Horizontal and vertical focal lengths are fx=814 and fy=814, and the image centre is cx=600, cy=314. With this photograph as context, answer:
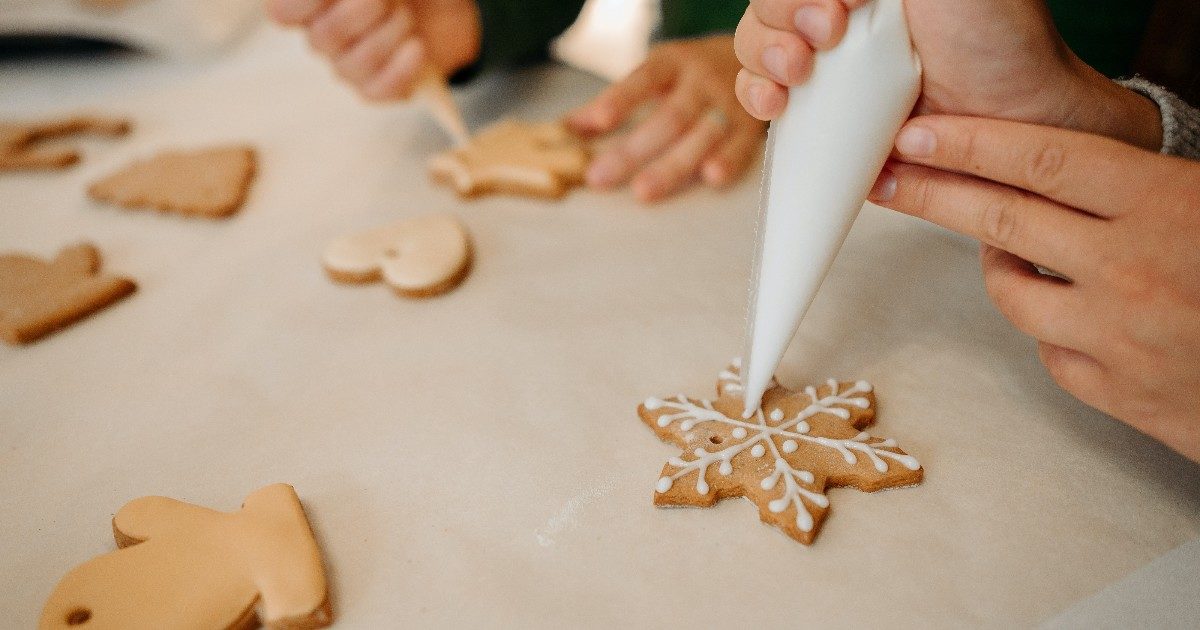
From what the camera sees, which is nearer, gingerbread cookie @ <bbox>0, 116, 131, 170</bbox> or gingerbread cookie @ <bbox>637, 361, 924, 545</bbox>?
gingerbread cookie @ <bbox>637, 361, 924, 545</bbox>

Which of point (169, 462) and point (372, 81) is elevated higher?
point (372, 81)

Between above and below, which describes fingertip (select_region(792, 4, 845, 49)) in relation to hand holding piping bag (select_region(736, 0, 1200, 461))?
above

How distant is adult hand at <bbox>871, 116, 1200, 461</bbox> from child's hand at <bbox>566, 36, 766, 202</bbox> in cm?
46

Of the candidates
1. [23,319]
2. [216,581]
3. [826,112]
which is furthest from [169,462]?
[826,112]

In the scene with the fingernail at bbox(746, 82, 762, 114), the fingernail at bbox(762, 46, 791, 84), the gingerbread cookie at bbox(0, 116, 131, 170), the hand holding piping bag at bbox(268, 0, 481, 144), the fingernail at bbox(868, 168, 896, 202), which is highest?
the fingernail at bbox(762, 46, 791, 84)

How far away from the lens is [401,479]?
746 mm

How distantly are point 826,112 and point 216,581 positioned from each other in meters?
0.60

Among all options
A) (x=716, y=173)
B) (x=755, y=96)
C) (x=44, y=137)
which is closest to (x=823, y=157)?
(x=755, y=96)

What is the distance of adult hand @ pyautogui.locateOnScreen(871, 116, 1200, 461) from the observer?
595 mm

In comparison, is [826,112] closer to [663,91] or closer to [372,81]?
[663,91]

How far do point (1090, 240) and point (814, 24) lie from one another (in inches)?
10.6

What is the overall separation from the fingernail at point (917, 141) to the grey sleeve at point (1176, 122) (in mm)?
235

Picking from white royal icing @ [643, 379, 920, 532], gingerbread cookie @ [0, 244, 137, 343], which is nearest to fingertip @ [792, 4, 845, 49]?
white royal icing @ [643, 379, 920, 532]

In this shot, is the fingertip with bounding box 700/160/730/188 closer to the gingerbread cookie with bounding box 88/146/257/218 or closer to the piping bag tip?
the piping bag tip
